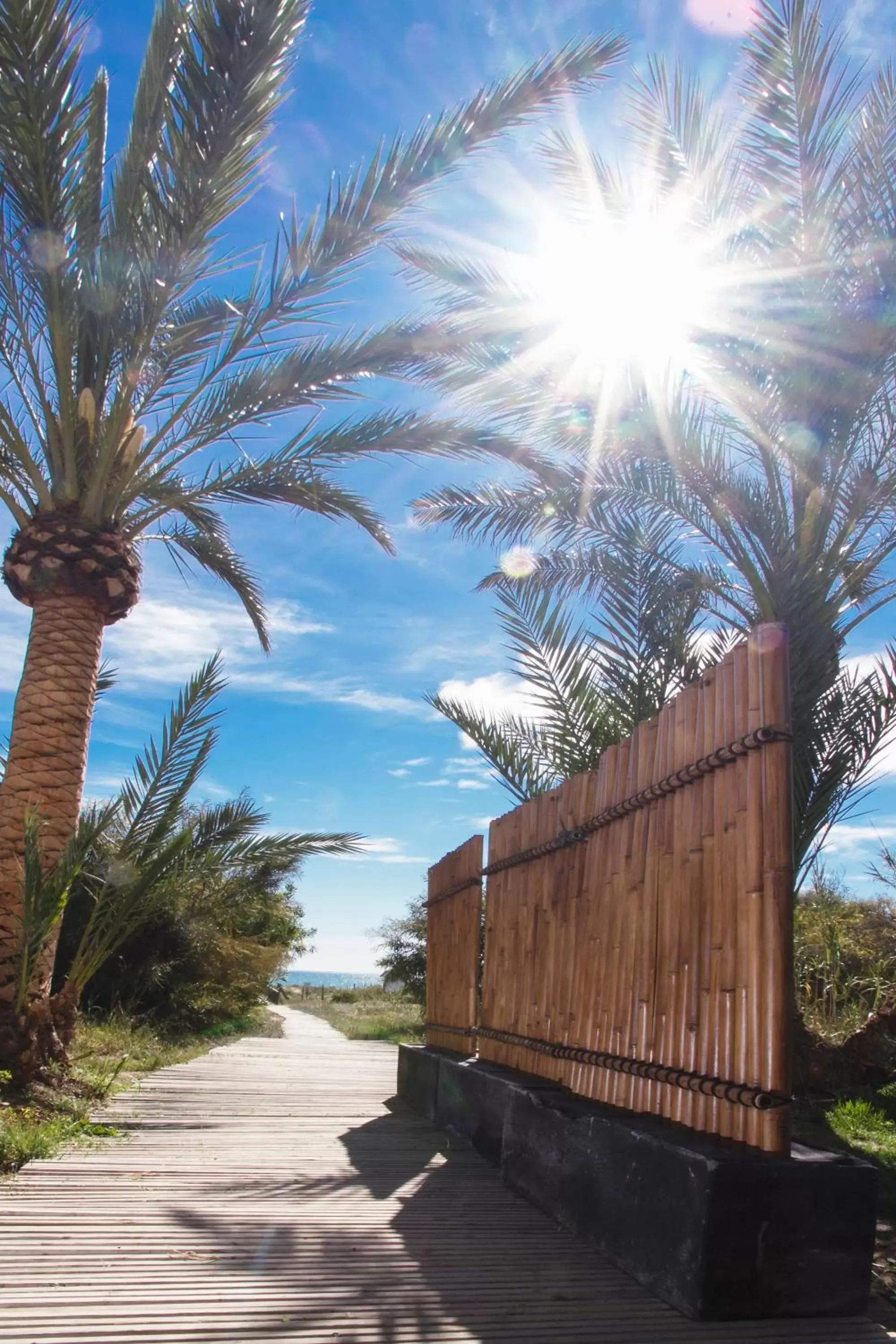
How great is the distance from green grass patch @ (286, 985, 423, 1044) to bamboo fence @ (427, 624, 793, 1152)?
603 centimetres

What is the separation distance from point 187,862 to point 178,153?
479 cm

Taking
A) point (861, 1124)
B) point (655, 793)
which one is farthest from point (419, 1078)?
point (655, 793)

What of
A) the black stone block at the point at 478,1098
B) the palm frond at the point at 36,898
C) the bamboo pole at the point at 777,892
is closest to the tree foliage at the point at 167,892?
the palm frond at the point at 36,898

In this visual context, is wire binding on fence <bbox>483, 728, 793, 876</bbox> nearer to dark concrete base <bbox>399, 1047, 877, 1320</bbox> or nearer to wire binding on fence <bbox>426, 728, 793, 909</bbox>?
wire binding on fence <bbox>426, 728, 793, 909</bbox>

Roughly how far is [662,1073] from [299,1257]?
1.27m

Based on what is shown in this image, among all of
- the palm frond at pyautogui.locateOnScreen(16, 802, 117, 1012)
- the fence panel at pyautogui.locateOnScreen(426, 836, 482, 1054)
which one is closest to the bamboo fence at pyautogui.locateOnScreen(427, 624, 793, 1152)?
the fence panel at pyautogui.locateOnScreen(426, 836, 482, 1054)

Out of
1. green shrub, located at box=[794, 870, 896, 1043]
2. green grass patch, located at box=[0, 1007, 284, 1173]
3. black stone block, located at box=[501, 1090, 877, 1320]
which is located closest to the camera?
black stone block, located at box=[501, 1090, 877, 1320]

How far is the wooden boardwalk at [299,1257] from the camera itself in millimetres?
2465

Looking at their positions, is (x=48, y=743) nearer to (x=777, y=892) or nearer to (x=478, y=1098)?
(x=478, y=1098)

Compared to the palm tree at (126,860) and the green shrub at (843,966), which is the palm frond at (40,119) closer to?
the palm tree at (126,860)

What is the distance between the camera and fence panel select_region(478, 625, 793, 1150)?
9.16 feet

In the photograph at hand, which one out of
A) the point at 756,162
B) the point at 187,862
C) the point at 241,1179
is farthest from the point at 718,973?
the point at 187,862

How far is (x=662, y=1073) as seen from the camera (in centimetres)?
325

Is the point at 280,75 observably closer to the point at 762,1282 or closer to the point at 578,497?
the point at 578,497
